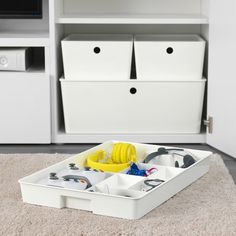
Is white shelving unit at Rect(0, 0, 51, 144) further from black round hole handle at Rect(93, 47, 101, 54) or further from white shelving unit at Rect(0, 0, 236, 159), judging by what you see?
black round hole handle at Rect(93, 47, 101, 54)

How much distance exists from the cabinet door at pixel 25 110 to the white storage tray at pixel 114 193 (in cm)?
58

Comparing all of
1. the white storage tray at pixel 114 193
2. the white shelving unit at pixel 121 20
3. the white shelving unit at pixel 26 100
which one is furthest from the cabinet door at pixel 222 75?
the white shelving unit at pixel 26 100

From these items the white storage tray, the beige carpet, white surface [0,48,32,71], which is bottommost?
the beige carpet

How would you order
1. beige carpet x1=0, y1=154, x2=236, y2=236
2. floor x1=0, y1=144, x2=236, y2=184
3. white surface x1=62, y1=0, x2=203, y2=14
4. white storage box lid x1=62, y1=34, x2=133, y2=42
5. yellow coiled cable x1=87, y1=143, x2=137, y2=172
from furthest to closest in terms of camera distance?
white surface x1=62, y1=0, x2=203, y2=14 → white storage box lid x1=62, y1=34, x2=133, y2=42 → floor x1=0, y1=144, x2=236, y2=184 → yellow coiled cable x1=87, y1=143, x2=137, y2=172 → beige carpet x1=0, y1=154, x2=236, y2=236

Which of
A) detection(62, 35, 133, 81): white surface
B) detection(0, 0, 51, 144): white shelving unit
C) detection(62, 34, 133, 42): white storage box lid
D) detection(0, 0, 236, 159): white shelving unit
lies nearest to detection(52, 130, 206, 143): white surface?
detection(0, 0, 236, 159): white shelving unit

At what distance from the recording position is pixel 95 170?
2.24 meters

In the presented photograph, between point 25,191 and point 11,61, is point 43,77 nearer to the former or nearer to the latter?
point 11,61

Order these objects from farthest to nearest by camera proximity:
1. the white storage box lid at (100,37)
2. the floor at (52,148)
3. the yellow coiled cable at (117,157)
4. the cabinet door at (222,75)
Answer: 1. the white storage box lid at (100,37)
2. the floor at (52,148)
3. the cabinet door at (222,75)
4. the yellow coiled cable at (117,157)

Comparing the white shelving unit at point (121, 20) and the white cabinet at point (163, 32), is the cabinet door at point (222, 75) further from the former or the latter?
the white shelving unit at point (121, 20)

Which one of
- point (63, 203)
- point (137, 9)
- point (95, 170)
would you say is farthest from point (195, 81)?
point (63, 203)

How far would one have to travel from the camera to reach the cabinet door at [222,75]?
2637 mm

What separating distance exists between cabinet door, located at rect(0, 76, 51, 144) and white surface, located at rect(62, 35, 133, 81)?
13 centimetres

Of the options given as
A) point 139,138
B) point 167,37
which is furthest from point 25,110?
point 167,37

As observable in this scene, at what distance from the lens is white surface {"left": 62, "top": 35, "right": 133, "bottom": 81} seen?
2838mm
